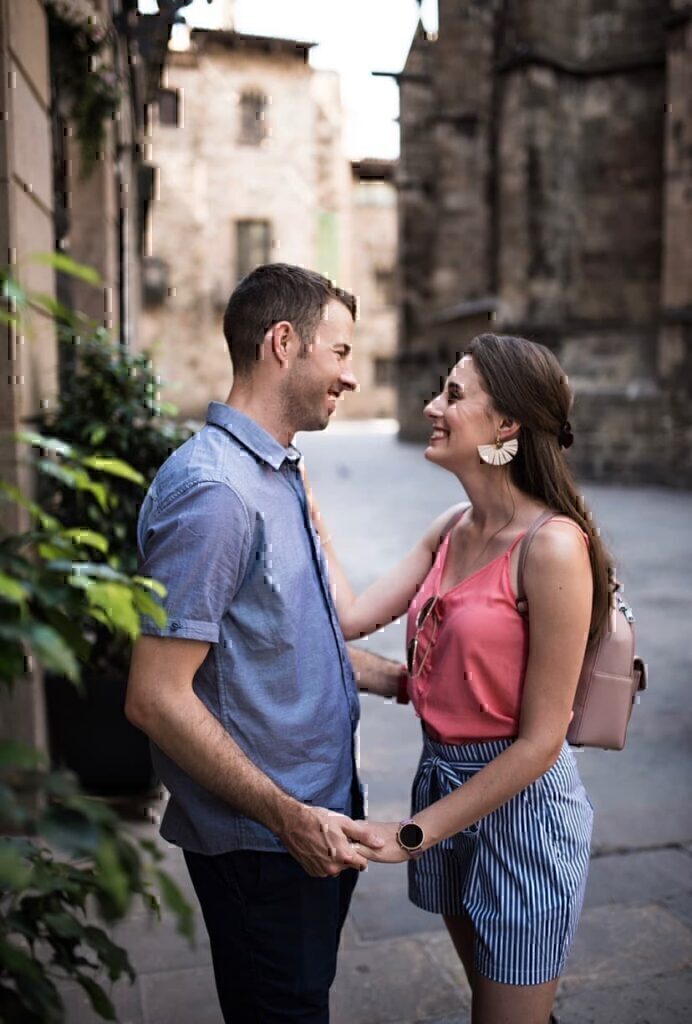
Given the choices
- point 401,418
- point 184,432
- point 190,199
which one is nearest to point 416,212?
point 401,418

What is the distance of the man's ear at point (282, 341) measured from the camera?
6.28 ft

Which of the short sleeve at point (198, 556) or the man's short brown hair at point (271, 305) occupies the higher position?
the man's short brown hair at point (271, 305)

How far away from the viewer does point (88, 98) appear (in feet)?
17.4

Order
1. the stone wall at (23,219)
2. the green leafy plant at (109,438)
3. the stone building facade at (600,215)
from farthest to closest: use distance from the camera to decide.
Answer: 1. the stone building facade at (600,215)
2. the green leafy plant at (109,438)
3. the stone wall at (23,219)

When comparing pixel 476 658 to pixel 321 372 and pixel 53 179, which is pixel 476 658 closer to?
pixel 321 372

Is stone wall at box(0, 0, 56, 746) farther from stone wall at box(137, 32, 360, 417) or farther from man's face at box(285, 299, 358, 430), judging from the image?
stone wall at box(137, 32, 360, 417)

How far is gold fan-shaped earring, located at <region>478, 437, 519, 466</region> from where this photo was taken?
6.83 ft

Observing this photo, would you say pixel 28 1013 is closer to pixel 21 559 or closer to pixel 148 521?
pixel 21 559

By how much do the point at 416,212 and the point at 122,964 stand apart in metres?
26.1

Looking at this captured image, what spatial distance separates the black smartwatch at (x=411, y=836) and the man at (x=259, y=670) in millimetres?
75

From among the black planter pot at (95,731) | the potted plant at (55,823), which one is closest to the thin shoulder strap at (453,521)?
the potted plant at (55,823)

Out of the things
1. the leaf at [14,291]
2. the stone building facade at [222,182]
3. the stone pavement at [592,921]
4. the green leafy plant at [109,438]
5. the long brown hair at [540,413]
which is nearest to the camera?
the leaf at [14,291]

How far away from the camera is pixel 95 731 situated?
414cm

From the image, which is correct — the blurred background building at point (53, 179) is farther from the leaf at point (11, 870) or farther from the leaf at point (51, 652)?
the leaf at point (11, 870)
